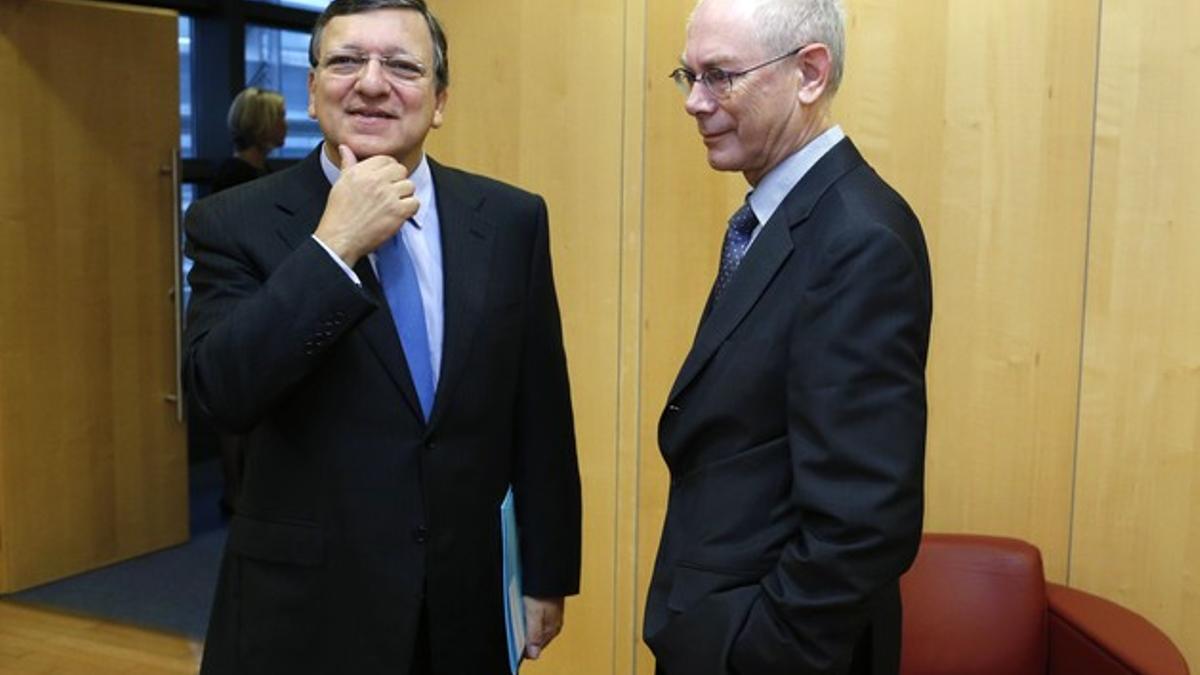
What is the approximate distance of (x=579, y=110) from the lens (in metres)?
3.81

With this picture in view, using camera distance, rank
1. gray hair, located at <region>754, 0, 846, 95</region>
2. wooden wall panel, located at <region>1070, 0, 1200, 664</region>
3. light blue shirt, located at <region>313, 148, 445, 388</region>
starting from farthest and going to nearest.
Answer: wooden wall panel, located at <region>1070, 0, 1200, 664</region>, light blue shirt, located at <region>313, 148, 445, 388</region>, gray hair, located at <region>754, 0, 846, 95</region>

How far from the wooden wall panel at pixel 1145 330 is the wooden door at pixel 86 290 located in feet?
13.3

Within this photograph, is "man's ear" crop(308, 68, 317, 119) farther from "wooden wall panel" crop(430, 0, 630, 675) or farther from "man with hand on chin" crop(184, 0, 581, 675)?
"wooden wall panel" crop(430, 0, 630, 675)

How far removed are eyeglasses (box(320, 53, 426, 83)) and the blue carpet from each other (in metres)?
3.32

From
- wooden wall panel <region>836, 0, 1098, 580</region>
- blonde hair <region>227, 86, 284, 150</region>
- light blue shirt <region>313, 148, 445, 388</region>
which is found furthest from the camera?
blonde hair <region>227, 86, 284, 150</region>

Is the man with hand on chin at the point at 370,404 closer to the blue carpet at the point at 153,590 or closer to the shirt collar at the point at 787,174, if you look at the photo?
the shirt collar at the point at 787,174

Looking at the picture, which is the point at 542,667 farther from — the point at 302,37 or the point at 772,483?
the point at 302,37

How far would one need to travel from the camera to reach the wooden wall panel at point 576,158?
12.4 feet

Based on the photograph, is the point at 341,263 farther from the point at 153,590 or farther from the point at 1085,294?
the point at 153,590

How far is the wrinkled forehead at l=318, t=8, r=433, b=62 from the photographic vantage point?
84.4 inches

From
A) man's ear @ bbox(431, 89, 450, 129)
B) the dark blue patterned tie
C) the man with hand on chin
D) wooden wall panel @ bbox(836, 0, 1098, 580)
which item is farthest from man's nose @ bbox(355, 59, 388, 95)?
wooden wall panel @ bbox(836, 0, 1098, 580)

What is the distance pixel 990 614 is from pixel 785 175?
171cm

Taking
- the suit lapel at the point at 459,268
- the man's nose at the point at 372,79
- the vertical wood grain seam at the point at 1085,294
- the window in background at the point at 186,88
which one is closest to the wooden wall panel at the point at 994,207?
the vertical wood grain seam at the point at 1085,294

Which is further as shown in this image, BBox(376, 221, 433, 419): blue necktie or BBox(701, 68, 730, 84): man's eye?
BBox(376, 221, 433, 419): blue necktie
